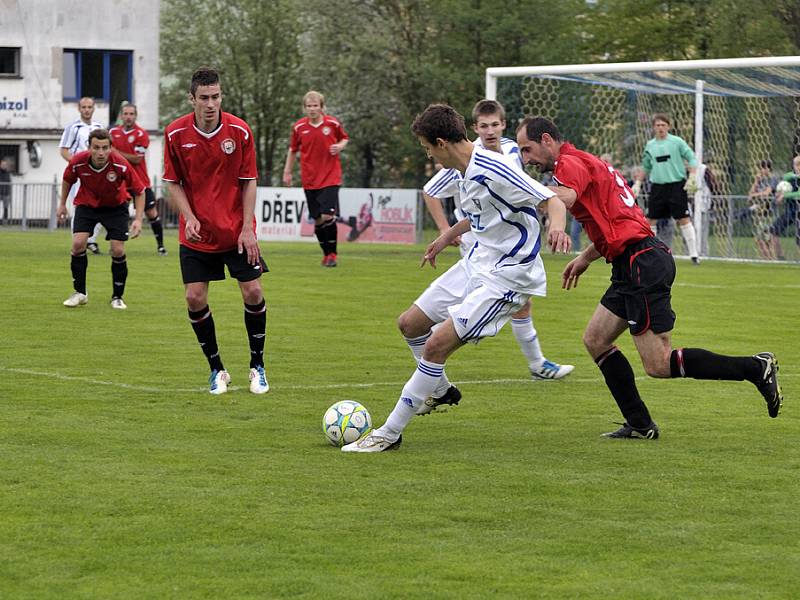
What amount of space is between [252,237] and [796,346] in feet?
17.9

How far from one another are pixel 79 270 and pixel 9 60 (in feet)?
113

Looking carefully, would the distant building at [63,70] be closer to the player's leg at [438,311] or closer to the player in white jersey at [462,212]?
the player in white jersey at [462,212]

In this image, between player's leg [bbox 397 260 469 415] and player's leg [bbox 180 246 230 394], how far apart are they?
4.73ft

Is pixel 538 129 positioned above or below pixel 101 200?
above

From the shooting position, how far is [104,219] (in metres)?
15.2

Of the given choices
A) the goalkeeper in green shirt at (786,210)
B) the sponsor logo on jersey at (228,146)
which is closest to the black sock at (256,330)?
the sponsor logo on jersey at (228,146)

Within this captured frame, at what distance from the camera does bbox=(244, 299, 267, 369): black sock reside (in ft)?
32.5

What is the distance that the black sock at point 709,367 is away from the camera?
26.2ft

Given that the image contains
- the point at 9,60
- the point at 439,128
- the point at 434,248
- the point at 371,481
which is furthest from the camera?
the point at 9,60

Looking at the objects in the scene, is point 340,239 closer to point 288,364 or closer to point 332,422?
point 288,364

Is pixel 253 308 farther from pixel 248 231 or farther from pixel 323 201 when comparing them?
pixel 323 201

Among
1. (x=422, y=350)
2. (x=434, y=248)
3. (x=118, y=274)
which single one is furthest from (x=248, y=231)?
(x=118, y=274)

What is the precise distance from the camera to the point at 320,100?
21.2 m

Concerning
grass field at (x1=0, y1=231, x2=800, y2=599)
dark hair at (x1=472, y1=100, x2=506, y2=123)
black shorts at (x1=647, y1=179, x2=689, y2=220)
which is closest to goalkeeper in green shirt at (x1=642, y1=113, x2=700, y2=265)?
black shorts at (x1=647, y1=179, x2=689, y2=220)
